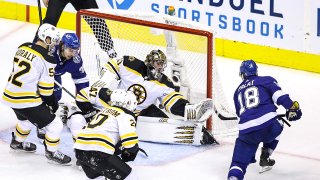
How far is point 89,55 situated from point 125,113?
1807mm

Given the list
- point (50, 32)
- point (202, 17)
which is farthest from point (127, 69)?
point (202, 17)

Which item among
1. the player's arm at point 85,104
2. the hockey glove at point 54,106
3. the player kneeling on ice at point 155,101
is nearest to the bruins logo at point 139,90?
the player kneeling on ice at point 155,101

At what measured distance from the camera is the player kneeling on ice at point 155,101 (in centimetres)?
794

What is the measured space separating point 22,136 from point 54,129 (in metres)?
0.32

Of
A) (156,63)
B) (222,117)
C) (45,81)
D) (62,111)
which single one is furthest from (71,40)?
(222,117)

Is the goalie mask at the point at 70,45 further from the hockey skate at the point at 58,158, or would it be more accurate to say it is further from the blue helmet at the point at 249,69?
the blue helmet at the point at 249,69

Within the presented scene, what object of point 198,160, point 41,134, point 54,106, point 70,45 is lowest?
point 198,160

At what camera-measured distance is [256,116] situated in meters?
7.20

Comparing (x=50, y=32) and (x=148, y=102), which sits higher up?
(x=50, y=32)

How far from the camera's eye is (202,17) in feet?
31.7

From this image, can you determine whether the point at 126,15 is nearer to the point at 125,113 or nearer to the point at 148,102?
the point at 148,102

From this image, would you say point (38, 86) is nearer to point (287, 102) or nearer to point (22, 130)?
point (22, 130)

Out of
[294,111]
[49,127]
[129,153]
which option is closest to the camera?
[129,153]

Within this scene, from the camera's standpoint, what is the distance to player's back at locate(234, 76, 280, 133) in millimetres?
7203
